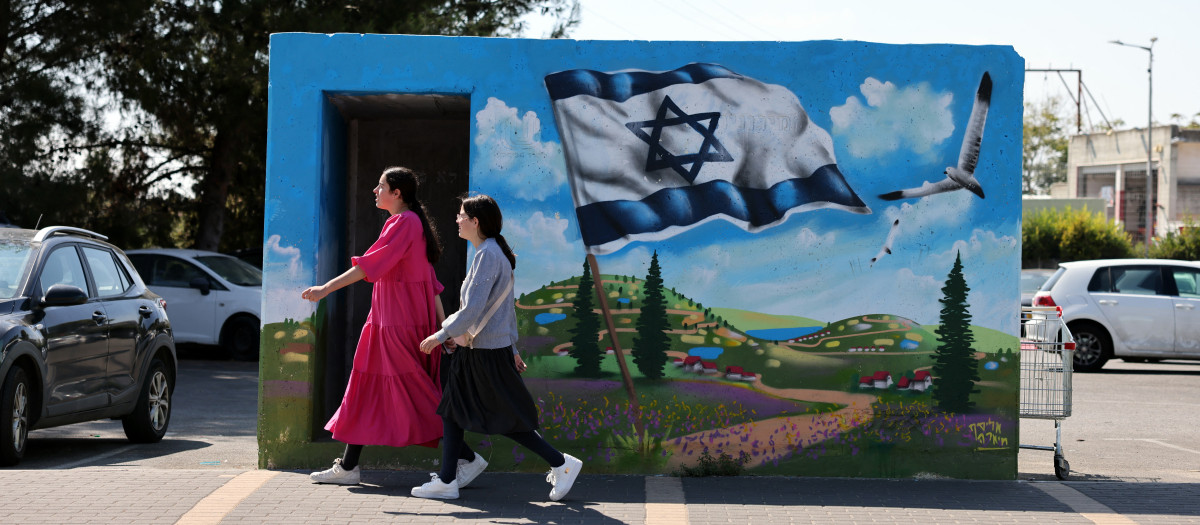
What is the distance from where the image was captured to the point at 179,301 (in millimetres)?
15289

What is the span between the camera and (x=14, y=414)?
710cm

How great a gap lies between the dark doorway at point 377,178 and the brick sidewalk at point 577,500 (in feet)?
3.78

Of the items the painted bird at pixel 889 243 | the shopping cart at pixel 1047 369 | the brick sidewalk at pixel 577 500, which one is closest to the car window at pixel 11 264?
the brick sidewalk at pixel 577 500

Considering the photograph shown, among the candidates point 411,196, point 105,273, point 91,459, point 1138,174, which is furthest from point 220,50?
point 1138,174

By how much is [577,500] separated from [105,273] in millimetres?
4606

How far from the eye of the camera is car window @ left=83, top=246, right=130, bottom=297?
8.46 meters

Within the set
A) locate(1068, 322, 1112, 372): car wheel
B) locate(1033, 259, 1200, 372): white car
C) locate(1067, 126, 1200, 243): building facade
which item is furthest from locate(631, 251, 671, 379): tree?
locate(1067, 126, 1200, 243): building facade

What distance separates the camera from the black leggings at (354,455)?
20.6ft

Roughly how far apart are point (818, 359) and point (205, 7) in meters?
13.7

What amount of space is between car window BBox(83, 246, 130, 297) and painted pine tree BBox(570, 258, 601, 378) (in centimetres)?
390

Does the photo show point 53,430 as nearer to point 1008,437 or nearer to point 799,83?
point 799,83

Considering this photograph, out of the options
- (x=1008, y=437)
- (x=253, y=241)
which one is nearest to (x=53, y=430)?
(x=1008, y=437)

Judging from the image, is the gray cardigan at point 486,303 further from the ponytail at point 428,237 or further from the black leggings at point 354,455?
the black leggings at point 354,455

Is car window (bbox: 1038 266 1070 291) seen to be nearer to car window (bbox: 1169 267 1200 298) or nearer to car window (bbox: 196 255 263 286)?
car window (bbox: 1169 267 1200 298)
